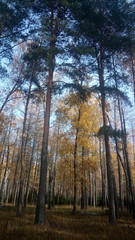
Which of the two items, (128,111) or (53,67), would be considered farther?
(128,111)

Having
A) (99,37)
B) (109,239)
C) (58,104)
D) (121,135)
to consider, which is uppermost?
(99,37)

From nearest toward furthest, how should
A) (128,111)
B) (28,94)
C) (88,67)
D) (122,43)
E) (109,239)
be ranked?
(109,239) → (122,43) → (88,67) → (28,94) → (128,111)

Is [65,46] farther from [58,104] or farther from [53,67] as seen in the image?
[58,104]

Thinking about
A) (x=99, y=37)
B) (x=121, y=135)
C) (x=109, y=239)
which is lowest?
(x=109, y=239)

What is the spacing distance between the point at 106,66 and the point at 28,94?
20.1 ft

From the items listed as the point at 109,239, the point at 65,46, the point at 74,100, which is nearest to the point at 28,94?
the point at 74,100

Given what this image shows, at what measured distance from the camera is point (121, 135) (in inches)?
354

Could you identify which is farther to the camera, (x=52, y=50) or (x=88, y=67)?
(x=88, y=67)

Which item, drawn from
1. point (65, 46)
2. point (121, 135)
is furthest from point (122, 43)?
Result: point (121, 135)

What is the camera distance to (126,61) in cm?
1210

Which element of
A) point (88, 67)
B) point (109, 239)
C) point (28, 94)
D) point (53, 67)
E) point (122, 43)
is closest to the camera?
point (109, 239)

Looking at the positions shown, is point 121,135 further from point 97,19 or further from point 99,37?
point 97,19

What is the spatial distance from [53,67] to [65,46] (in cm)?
156

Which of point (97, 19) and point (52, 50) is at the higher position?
point (97, 19)
